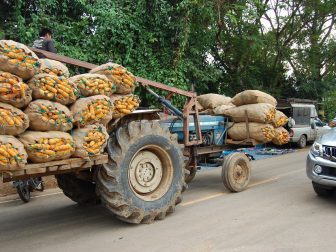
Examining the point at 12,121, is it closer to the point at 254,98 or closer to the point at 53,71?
the point at 53,71

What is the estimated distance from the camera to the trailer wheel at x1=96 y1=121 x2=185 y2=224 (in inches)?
213

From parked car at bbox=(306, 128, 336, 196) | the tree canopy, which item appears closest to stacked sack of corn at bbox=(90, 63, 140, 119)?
parked car at bbox=(306, 128, 336, 196)

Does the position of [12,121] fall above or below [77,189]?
above

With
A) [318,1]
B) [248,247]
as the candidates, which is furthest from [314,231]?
[318,1]

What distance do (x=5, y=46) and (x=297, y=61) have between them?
2243cm

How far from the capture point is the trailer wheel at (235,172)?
7.73 meters

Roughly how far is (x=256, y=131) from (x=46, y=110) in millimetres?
5055

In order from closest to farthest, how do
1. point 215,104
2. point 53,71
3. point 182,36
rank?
point 53,71
point 215,104
point 182,36

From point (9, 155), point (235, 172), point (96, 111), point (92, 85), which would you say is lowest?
point (235, 172)

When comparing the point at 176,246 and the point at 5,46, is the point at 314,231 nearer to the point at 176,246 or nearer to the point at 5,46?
the point at 176,246

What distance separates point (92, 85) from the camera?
5137 mm

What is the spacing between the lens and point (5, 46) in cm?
426

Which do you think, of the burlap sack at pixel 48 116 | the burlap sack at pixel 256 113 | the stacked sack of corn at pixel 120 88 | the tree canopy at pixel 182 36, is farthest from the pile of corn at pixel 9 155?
the tree canopy at pixel 182 36

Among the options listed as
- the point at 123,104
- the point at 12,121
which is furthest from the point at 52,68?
the point at 123,104
